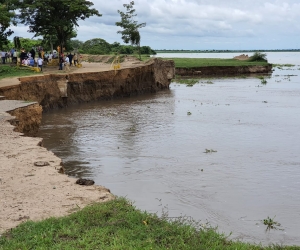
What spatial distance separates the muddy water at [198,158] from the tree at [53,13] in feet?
29.4

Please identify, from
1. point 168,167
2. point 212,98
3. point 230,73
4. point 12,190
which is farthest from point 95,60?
point 12,190

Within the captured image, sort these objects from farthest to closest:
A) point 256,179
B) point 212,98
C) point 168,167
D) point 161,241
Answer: point 212,98
point 168,167
point 256,179
point 161,241

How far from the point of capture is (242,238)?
6.93 m

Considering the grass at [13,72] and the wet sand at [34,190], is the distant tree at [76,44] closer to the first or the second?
the grass at [13,72]

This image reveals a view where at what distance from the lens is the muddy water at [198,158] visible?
8.26 m

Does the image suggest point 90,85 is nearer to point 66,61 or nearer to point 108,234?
point 66,61

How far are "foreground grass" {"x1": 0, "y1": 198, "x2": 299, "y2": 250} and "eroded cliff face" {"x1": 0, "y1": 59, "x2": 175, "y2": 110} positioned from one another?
14697mm

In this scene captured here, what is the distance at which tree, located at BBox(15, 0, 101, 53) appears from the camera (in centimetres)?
2927

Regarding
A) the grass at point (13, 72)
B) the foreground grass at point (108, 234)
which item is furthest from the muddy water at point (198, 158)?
the grass at point (13, 72)

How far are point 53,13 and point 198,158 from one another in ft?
71.9

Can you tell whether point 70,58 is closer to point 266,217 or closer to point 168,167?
point 168,167

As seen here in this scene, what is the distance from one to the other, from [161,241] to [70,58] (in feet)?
92.1

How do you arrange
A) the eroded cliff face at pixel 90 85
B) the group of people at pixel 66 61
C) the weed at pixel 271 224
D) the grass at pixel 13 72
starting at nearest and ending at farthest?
the weed at pixel 271 224 < the eroded cliff face at pixel 90 85 < the grass at pixel 13 72 < the group of people at pixel 66 61

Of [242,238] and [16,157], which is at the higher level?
[16,157]
